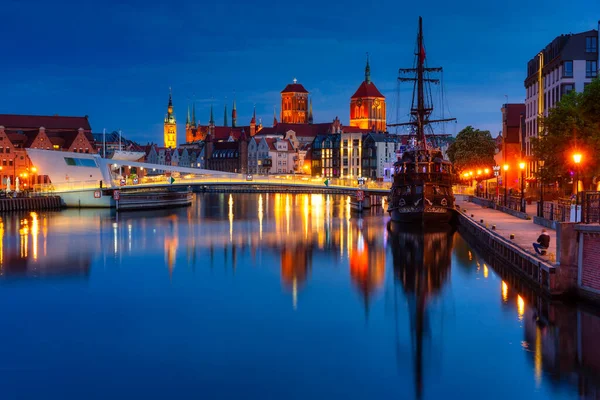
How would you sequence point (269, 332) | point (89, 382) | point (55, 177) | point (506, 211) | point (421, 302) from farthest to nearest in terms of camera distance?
point (55, 177) < point (506, 211) < point (421, 302) < point (269, 332) < point (89, 382)

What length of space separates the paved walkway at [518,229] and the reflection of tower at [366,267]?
23.0ft

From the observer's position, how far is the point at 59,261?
44.6 m

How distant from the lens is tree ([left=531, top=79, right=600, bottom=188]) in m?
40.5

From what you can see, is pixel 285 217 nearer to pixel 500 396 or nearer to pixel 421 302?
pixel 421 302

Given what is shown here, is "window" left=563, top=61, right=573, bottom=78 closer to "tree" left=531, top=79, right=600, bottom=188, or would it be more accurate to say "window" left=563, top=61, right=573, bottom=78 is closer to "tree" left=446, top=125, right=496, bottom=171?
"tree" left=531, top=79, right=600, bottom=188

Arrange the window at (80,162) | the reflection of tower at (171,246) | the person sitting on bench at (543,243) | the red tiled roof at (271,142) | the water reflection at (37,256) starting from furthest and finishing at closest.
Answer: the red tiled roof at (271,142) < the window at (80,162) < the reflection of tower at (171,246) < the water reflection at (37,256) < the person sitting on bench at (543,243)

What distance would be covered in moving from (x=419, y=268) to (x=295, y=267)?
23.2ft

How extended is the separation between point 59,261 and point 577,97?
3272 centimetres

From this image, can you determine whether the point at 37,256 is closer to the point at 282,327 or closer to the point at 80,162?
the point at 282,327

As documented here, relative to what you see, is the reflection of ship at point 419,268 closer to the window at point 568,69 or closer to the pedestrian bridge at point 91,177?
the window at point 568,69

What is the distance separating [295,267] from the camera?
4247 cm

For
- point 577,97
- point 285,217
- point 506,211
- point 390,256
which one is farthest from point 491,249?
point 285,217

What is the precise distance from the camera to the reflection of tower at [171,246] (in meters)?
44.3

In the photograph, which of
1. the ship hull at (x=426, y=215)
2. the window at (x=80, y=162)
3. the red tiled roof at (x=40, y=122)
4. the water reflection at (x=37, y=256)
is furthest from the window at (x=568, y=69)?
the red tiled roof at (x=40, y=122)
